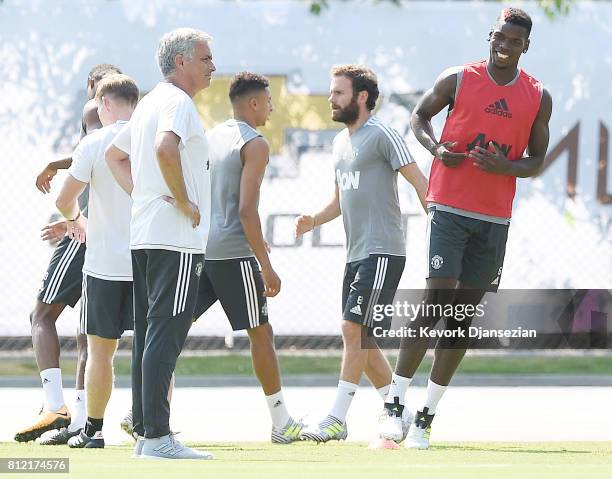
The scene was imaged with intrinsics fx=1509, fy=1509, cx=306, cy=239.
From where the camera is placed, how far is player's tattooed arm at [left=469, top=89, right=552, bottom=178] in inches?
309

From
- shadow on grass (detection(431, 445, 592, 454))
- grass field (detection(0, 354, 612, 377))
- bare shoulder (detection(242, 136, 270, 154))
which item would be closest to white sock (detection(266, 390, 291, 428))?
shadow on grass (detection(431, 445, 592, 454))

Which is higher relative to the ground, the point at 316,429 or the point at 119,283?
the point at 119,283

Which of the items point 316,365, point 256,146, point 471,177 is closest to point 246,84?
point 256,146

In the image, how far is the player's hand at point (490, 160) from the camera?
25.8 feet

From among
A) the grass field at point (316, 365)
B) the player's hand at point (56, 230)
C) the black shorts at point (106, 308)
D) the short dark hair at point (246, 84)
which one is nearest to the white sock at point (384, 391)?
the black shorts at point (106, 308)

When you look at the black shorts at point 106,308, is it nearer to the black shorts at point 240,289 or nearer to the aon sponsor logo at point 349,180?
the black shorts at point 240,289

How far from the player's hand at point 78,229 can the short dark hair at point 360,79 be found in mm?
1749

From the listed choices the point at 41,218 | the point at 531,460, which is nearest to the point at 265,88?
the point at 531,460

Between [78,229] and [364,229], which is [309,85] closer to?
[364,229]

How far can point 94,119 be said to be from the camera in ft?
28.5

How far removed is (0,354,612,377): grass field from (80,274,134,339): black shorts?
6168 mm

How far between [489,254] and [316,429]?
1418mm

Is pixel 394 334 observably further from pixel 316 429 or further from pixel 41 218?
pixel 41 218

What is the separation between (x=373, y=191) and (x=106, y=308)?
171cm
